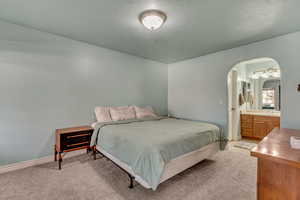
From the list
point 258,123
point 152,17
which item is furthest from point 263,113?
point 152,17

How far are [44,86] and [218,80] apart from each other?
4154 millimetres

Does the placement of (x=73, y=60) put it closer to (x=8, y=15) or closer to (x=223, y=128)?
(x=8, y=15)

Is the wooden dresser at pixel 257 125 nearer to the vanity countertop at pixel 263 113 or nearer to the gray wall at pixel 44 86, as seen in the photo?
the vanity countertop at pixel 263 113

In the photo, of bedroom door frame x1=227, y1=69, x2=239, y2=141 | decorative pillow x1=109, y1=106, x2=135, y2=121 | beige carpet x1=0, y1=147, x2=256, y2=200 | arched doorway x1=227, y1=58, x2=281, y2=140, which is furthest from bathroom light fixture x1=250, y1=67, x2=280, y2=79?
decorative pillow x1=109, y1=106, x2=135, y2=121

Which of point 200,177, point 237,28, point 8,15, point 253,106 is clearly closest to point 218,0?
point 237,28

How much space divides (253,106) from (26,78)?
628cm

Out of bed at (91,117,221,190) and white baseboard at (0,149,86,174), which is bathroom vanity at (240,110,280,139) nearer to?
bed at (91,117,221,190)

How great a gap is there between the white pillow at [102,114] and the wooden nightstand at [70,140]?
0.34 metres

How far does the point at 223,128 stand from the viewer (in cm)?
367

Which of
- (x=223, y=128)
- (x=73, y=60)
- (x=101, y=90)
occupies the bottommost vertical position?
(x=223, y=128)

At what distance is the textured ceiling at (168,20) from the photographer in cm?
192

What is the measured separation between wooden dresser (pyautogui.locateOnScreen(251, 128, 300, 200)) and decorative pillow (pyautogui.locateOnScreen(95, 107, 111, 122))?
9.18 ft

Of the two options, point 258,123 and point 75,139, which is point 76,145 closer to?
point 75,139

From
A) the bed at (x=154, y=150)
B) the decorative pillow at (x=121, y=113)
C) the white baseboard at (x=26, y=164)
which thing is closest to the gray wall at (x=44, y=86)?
the white baseboard at (x=26, y=164)
